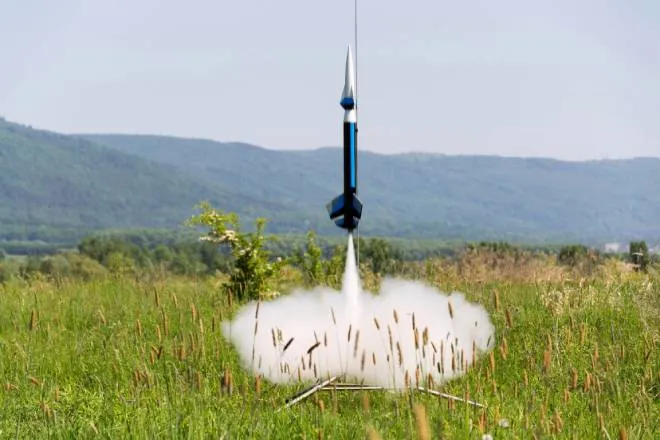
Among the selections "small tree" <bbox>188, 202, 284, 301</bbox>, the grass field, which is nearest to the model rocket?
the grass field

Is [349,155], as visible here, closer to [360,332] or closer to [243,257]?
[360,332]

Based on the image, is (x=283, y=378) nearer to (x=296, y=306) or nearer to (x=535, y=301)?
(x=296, y=306)

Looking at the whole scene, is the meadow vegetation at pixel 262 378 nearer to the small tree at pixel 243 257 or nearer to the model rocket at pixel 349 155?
the small tree at pixel 243 257

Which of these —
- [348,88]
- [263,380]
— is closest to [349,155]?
[348,88]

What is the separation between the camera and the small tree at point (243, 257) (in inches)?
617

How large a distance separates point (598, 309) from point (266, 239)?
598cm

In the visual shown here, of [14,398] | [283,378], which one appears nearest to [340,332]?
[283,378]

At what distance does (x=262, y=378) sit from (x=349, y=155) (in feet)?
9.34

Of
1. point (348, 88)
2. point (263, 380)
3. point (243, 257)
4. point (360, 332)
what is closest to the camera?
point (263, 380)

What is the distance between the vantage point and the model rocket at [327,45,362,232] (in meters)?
10.6

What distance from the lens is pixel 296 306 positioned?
1247cm

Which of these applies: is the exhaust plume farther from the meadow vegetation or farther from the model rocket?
the model rocket

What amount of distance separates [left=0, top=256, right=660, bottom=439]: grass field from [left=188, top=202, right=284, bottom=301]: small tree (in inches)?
28.3

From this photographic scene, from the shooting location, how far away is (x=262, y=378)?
31.1 ft
